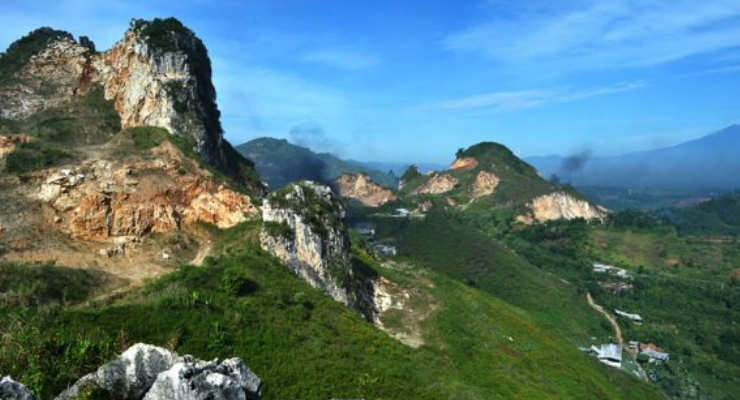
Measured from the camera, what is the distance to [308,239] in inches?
1880

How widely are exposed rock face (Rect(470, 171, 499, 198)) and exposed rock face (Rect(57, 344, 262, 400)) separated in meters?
168

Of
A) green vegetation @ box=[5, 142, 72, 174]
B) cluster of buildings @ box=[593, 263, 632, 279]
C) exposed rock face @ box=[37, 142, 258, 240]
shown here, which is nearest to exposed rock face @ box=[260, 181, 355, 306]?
exposed rock face @ box=[37, 142, 258, 240]

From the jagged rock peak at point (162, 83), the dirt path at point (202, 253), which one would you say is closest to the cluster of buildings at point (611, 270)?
the jagged rock peak at point (162, 83)

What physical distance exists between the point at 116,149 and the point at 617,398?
5249 centimetres

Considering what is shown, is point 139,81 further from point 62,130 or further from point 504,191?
point 504,191

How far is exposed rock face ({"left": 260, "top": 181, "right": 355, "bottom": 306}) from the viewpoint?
4556 centimetres

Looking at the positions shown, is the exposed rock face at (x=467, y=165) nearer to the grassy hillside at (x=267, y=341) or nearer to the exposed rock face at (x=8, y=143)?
the grassy hillside at (x=267, y=341)

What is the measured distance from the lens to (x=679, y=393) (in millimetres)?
71000

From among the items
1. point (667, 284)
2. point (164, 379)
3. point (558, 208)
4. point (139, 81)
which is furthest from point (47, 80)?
point (558, 208)

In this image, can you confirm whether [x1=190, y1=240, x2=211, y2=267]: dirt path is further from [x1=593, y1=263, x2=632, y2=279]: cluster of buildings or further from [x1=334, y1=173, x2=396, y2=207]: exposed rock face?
[x1=334, y1=173, x2=396, y2=207]: exposed rock face

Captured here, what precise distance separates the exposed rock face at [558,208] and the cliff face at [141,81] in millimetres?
117563

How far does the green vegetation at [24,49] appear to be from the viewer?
67.7m

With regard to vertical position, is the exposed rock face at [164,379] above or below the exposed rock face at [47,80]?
below

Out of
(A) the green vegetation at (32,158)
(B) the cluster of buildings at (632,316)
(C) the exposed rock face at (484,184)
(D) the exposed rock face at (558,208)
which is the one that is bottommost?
(B) the cluster of buildings at (632,316)
